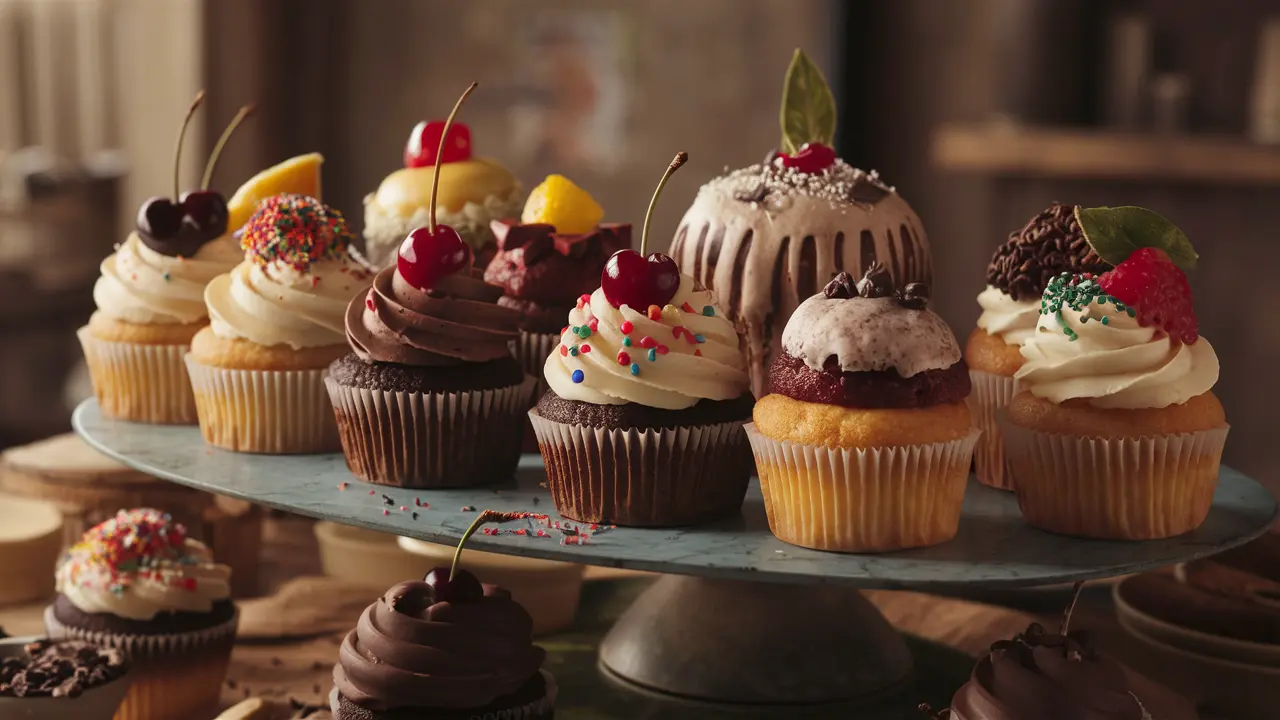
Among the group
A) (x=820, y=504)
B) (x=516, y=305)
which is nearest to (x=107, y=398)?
(x=516, y=305)

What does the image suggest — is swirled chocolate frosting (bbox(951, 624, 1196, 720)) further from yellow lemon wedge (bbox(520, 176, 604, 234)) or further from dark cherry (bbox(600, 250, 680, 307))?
yellow lemon wedge (bbox(520, 176, 604, 234))

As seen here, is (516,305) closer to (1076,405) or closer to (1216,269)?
(1076,405)

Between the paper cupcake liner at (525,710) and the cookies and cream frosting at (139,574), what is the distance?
467mm

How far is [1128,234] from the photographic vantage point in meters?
2.19

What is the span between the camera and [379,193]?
9.50 ft

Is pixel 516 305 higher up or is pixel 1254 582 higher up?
pixel 516 305

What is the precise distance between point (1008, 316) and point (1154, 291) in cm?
35

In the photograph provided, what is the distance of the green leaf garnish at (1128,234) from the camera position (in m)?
2.16

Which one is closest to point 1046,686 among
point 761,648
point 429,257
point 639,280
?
point 761,648

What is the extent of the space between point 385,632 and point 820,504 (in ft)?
2.09

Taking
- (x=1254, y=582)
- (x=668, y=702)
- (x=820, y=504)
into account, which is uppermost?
(x=820, y=504)

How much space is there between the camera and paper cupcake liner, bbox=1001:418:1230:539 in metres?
2.15

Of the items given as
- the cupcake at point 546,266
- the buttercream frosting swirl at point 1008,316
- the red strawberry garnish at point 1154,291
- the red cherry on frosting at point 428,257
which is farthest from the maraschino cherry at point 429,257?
the red strawberry garnish at point 1154,291

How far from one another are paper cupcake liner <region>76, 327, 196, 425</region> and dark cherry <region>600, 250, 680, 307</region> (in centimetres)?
104
